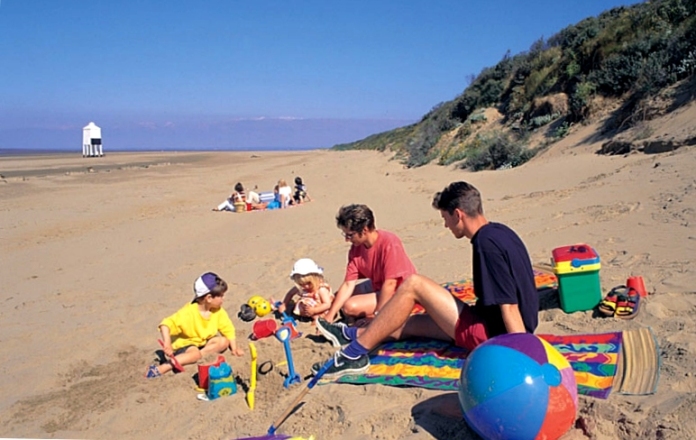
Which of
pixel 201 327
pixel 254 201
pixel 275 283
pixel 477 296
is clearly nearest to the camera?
pixel 477 296

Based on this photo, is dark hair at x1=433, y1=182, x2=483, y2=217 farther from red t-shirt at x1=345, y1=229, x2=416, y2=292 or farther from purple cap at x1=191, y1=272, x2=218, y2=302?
purple cap at x1=191, y1=272, x2=218, y2=302

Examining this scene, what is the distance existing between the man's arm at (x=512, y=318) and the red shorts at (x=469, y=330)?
32 cm

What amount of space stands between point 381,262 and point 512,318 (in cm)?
174

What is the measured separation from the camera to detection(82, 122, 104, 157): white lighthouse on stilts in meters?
52.5

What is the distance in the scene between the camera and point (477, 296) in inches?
149

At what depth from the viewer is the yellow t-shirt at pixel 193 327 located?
199 inches

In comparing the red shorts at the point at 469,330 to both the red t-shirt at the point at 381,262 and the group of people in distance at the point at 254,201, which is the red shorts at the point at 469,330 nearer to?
the red t-shirt at the point at 381,262

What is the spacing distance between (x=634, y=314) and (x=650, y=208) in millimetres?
3785

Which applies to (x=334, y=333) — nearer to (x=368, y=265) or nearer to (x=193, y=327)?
(x=368, y=265)

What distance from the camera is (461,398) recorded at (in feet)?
9.66

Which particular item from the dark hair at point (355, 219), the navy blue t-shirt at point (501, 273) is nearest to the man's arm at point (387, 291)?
the dark hair at point (355, 219)

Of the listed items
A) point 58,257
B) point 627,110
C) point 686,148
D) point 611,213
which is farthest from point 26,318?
point 627,110

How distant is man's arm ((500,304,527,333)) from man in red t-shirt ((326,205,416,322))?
1.44 m

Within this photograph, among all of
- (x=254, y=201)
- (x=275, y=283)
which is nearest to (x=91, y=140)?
(x=254, y=201)
